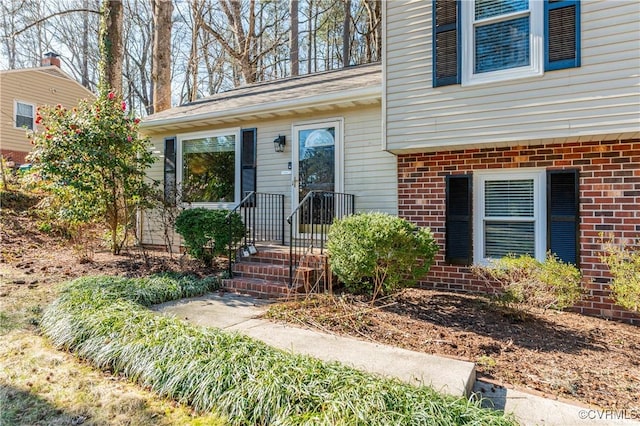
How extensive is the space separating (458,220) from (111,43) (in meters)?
8.53

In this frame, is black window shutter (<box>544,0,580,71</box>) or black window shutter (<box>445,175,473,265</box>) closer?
black window shutter (<box>544,0,580,71</box>)

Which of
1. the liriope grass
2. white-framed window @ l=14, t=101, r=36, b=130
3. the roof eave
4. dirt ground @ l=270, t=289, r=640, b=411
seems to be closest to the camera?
the liriope grass

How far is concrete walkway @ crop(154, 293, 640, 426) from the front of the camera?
7.76ft

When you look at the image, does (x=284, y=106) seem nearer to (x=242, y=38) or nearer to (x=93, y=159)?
(x=93, y=159)

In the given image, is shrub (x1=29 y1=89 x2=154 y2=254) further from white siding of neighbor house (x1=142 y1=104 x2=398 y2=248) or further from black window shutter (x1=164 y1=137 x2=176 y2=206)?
white siding of neighbor house (x1=142 y1=104 x2=398 y2=248)

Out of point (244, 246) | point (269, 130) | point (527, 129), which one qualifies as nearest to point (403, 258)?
point (527, 129)

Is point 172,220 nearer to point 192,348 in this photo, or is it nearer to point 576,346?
point 192,348

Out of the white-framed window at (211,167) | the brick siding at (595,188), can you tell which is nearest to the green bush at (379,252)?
the brick siding at (595,188)

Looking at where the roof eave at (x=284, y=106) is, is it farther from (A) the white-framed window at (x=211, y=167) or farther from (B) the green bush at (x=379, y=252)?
(B) the green bush at (x=379, y=252)

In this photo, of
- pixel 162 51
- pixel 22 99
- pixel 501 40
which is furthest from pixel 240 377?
pixel 22 99

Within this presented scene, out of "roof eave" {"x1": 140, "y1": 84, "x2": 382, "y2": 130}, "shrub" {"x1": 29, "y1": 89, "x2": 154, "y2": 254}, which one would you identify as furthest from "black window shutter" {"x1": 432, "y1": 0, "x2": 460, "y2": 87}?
"shrub" {"x1": 29, "y1": 89, "x2": 154, "y2": 254}

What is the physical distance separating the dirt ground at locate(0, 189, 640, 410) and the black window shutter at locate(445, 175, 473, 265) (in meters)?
0.56

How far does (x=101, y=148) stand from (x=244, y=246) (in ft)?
9.37

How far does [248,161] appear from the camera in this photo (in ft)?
24.0
